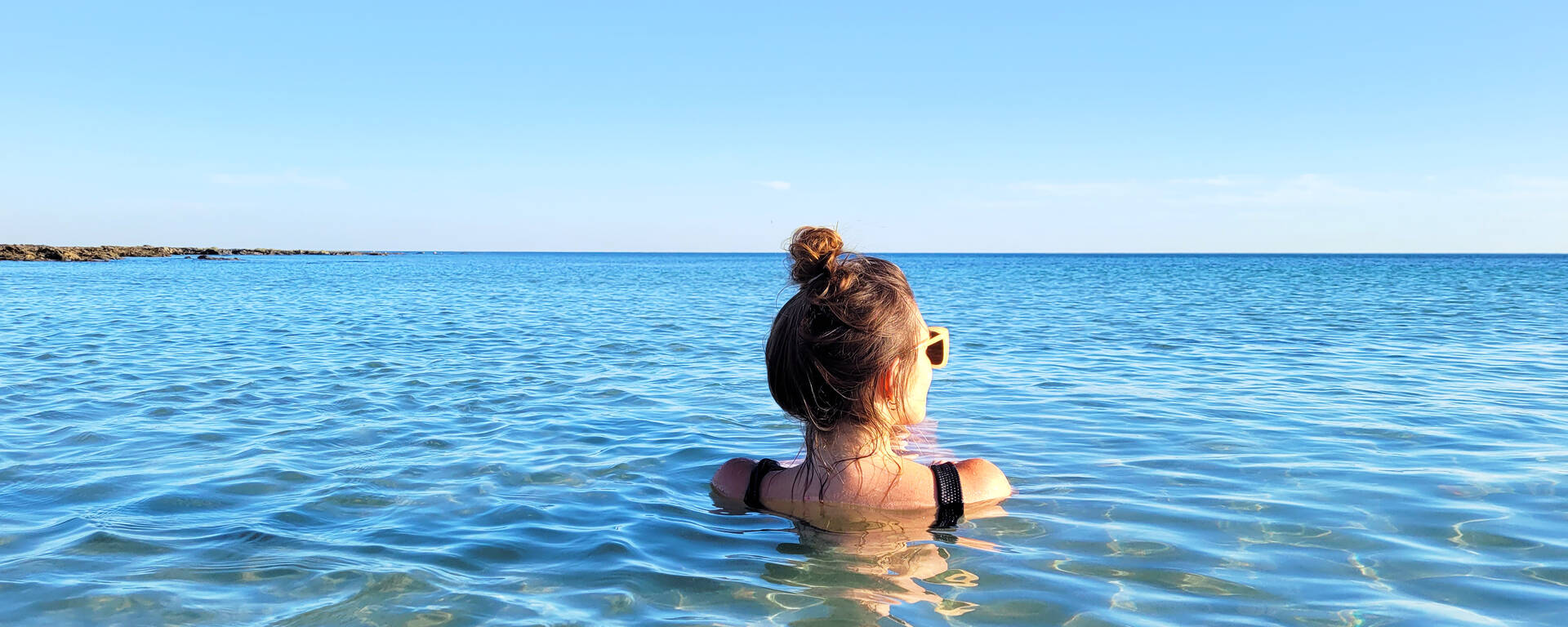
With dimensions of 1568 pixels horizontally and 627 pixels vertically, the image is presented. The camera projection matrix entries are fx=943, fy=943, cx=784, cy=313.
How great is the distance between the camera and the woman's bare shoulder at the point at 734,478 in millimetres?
3873

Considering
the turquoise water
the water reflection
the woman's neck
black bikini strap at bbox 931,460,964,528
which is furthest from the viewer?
black bikini strap at bbox 931,460,964,528

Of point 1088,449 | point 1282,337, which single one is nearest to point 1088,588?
point 1088,449

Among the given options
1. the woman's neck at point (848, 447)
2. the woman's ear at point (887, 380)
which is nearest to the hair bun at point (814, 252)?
the woman's ear at point (887, 380)

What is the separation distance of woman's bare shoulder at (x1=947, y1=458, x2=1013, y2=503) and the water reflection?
60 mm

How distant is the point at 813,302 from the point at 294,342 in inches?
447

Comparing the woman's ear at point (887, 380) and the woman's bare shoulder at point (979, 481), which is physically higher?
the woman's ear at point (887, 380)

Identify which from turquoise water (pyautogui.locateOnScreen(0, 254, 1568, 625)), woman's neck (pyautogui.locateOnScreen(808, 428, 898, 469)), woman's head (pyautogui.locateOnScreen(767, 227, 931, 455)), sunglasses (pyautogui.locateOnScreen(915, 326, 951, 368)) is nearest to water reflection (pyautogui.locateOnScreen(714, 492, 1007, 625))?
turquoise water (pyautogui.locateOnScreen(0, 254, 1568, 625))

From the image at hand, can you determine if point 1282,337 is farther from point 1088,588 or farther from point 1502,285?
→ point 1502,285

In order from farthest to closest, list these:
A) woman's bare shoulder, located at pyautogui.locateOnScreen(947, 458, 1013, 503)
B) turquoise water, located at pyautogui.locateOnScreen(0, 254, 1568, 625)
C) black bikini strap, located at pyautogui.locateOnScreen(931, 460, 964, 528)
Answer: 1. woman's bare shoulder, located at pyautogui.locateOnScreen(947, 458, 1013, 503)
2. black bikini strap, located at pyautogui.locateOnScreen(931, 460, 964, 528)
3. turquoise water, located at pyautogui.locateOnScreen(0, 254, 1568, 625)

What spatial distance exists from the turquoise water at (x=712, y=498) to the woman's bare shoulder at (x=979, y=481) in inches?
4.3

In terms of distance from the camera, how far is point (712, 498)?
13.9 feet

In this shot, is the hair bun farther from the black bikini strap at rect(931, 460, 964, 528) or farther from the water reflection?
the black bikini strap at rect(931, 460, 964, 528)

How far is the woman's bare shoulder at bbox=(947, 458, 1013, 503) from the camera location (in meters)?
3.79

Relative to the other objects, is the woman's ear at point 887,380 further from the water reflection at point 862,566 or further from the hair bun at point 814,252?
the water reflection at point 862,566
